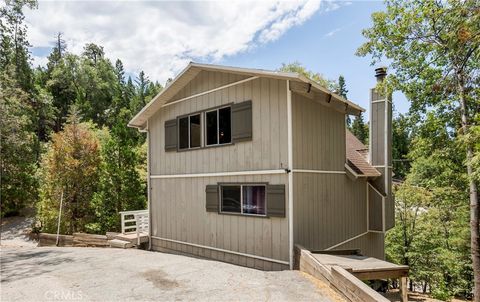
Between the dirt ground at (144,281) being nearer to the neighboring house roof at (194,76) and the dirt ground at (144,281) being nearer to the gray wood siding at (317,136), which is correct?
the gray wood siding at (317,136)

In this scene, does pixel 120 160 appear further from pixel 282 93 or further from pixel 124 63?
pixel 124 63

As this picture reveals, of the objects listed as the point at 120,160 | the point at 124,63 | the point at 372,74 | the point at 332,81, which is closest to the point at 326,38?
the point at 372,74

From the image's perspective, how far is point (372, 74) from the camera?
35.0 feet

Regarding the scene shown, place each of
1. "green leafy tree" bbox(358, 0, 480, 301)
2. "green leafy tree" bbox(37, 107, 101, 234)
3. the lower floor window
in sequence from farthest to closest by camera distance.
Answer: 1. "green leafy tree" bbox(37, 107, 101, 234)
2. "green leafy tree" bbox(358, 0, 480, 301)
3. the lower floor window

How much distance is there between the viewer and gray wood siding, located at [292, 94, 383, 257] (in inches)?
275

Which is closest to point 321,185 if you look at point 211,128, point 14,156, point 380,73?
point 211,128

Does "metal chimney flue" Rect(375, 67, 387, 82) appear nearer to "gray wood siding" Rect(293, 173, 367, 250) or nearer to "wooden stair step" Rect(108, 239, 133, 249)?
"gray wood siding" Rect(293, 173, 367, 250)

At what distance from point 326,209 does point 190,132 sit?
461 centimetres

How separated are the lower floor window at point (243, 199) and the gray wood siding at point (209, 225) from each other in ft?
0.56

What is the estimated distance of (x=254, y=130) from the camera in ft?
24.8

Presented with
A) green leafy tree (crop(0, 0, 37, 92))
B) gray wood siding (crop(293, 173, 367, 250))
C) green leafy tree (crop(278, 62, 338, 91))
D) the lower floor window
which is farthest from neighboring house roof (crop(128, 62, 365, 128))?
green leafy tree (crop(278, 62, 338, 91))

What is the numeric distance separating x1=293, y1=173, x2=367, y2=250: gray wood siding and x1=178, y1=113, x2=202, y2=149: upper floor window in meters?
3.58

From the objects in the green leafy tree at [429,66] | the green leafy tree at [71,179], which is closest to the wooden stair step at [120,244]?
the green leafy tree at [71,179]

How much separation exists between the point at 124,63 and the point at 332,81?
43680 mm
